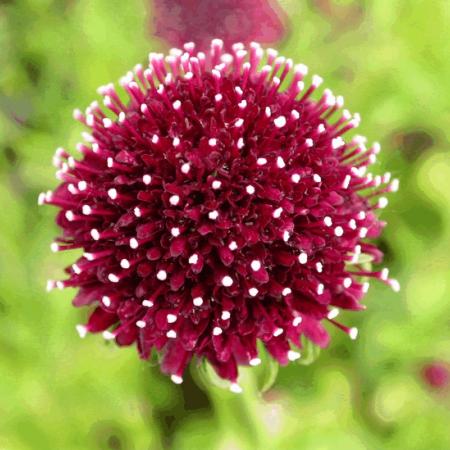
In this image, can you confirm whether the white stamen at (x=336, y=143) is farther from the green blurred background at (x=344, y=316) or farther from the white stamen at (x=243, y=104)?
the green blurred background at (x=344, y=316)

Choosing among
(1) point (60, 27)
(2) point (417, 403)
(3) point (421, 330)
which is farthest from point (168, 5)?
(2) point (417, 403)

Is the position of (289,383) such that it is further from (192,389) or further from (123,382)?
(123,382)

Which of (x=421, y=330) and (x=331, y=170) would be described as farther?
(x=421, y=330)

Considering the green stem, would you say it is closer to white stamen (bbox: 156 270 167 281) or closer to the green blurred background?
the green blurred background

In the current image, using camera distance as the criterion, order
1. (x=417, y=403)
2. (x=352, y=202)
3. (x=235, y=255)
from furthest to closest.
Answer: (x=417, y=403), (x=352, y=202), (x=235, y=255)

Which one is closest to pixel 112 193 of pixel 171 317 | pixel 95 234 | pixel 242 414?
pixel 95 234

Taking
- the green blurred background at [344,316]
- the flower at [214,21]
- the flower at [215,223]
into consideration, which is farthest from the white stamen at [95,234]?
the flower at [214,21]
